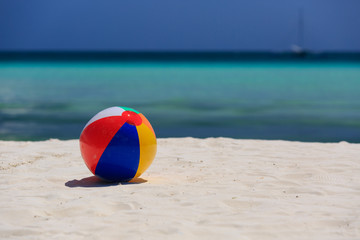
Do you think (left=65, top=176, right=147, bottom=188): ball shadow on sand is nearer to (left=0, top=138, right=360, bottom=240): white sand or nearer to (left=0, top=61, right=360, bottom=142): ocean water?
(left=0, top=138, right=360, bottom=240): white sand

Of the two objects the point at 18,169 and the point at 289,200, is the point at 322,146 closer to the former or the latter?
the point at 289,200

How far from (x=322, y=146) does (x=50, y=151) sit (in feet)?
15.9

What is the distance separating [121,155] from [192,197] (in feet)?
3.57

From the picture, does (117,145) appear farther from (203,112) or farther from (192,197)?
(203,112)

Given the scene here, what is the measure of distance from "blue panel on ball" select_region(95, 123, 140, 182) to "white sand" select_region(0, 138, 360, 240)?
0.17 m

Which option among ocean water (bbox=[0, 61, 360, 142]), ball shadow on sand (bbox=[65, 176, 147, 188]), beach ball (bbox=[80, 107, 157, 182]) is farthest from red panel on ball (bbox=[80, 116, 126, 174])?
ocean water (bbox=[0, 61, 360, 142])

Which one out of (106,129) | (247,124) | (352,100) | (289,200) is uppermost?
(352,100)

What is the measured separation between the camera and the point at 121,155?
5.68 m

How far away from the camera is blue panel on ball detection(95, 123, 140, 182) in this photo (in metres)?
5.65

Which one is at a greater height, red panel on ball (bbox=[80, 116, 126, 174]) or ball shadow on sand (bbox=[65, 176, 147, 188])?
red panel on ball (bbox=[80, 116, 126, 174])

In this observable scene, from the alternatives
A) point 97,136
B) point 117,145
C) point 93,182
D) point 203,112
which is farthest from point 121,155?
point 203,112

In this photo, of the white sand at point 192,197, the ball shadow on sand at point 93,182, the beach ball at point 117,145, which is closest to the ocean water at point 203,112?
the white sand at point 192,197

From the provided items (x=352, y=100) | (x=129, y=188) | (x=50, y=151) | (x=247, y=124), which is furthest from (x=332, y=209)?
(x=352, y=100)

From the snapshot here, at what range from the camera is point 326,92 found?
77.3ft
